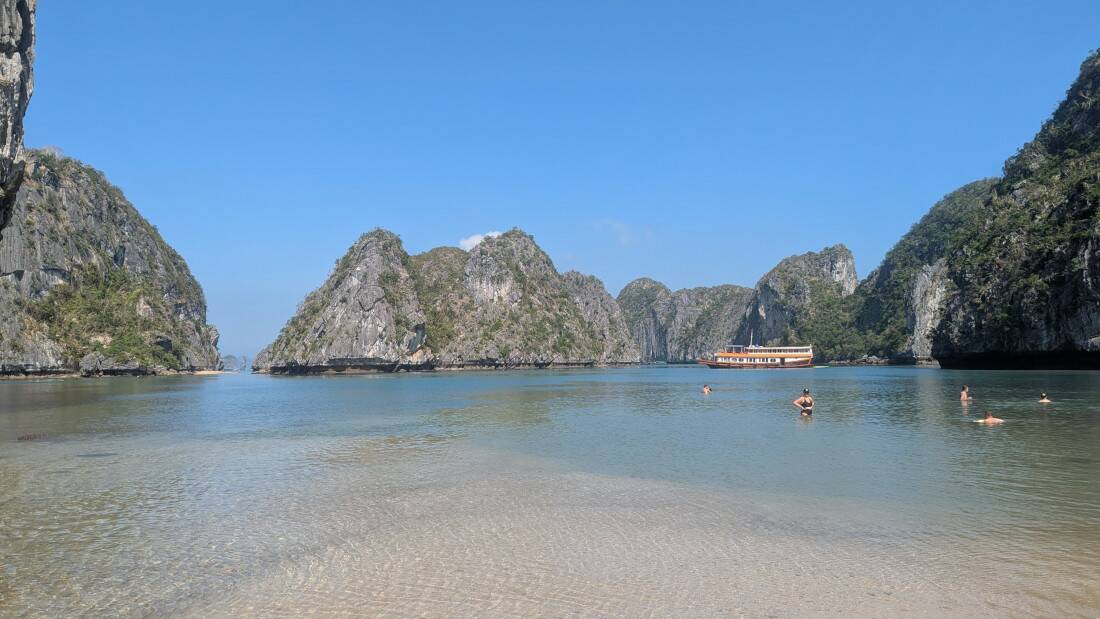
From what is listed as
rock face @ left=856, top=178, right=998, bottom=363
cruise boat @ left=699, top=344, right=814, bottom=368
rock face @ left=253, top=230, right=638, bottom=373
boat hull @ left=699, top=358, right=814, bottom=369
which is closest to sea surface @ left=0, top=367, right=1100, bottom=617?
rock face @ left=856, top=178, right=998, bottom=363

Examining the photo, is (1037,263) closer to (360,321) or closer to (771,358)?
(771,358)

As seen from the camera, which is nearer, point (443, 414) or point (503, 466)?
point (503, 466)

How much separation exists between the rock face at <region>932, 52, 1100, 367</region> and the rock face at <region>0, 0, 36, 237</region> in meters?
93.2

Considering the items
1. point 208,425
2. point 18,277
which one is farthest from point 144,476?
point 18,277

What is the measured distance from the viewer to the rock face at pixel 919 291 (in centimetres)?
12812

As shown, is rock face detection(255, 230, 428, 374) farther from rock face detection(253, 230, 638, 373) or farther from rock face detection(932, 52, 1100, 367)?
rock face detection(932, 52, 1100, 367)

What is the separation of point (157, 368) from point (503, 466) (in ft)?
463

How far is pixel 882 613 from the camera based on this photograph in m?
8.09

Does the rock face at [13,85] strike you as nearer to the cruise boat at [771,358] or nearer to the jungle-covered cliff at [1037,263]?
the jungle-covered cliff at [1037,263]

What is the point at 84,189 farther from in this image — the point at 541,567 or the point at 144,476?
the point at 541,567

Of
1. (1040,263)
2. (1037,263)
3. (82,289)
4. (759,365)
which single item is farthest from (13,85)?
(759,365)

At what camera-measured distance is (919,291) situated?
465 ft

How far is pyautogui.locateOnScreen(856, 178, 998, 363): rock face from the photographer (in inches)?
5044

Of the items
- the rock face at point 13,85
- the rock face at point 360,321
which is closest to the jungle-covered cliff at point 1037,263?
the rock face at point 13,85
